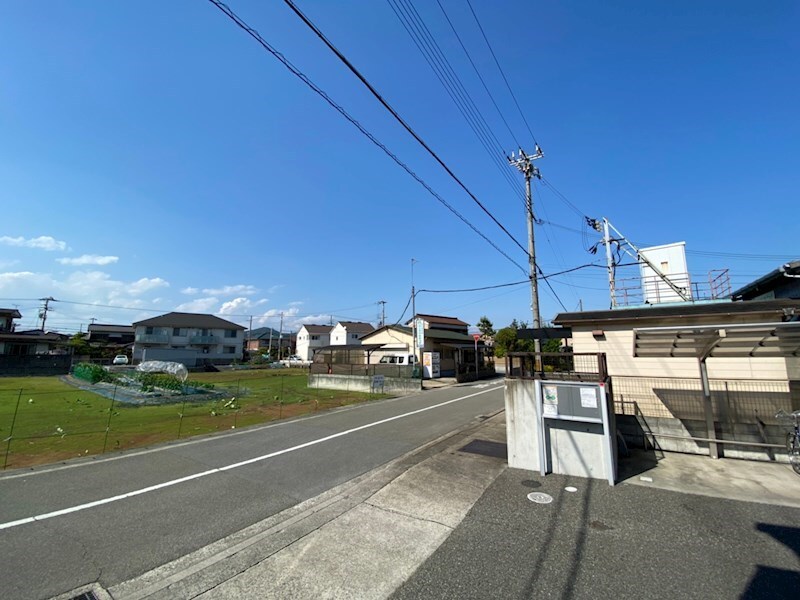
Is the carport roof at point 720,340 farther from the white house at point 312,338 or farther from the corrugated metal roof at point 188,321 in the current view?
the white house at point 312,338

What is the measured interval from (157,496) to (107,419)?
10.4 meters

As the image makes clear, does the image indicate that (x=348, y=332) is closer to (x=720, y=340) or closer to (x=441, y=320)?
(x=441, y=320)

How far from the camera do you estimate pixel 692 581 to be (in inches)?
135

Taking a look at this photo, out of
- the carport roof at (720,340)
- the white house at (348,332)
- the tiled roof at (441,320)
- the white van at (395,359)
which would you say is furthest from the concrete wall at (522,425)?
the white house at (348,332)

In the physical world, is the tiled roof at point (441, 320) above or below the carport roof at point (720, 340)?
above

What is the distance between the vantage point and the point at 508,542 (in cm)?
419

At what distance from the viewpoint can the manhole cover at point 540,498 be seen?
17.7 feet

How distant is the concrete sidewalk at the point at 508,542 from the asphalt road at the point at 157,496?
53 centimetres

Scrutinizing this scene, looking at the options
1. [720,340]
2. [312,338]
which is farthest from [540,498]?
[312,338]

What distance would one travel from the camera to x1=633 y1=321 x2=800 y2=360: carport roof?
20.4 feet

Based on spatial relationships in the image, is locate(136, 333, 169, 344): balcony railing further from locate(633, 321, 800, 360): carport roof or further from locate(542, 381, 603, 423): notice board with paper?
locate(633, 321, 800, 360): carport roof

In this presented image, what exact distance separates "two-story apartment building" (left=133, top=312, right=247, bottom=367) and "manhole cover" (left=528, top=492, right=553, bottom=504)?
163ft

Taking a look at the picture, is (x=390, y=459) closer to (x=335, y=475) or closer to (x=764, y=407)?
(x=335, y=475)

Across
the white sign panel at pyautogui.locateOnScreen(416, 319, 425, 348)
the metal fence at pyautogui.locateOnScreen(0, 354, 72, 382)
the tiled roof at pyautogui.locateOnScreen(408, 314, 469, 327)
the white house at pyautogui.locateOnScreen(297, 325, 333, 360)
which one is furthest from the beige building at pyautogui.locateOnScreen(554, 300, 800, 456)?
the white house at pyautogui.locateOnScreen(297, 325, 333, 360)
